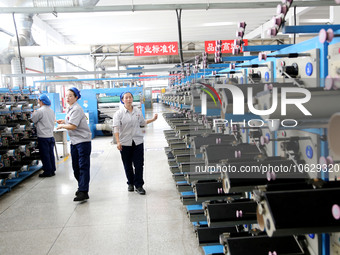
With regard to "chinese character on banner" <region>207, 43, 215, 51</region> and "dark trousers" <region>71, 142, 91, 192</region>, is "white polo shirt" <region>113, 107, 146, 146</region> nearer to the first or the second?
"dark trousers" <region>71, 142, 91, 192</region>

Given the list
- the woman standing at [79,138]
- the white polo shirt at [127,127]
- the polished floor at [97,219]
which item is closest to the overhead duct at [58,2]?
the woman standing at [79,138]

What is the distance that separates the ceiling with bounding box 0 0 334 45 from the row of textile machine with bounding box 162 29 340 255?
9263 millimetres

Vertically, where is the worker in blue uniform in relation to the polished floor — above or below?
above

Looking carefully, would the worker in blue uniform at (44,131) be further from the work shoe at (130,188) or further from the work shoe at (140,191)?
the work shoe at (140,191)

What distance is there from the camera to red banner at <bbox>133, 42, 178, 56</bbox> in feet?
38.2

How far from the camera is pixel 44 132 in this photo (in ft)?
20.7

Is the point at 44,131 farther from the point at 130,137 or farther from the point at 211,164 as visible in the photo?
the point at 211,164

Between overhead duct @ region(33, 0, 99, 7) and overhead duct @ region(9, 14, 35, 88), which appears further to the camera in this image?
overhead duct @ region(9, 14, 35, 88)

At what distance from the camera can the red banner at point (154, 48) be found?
11.6 m

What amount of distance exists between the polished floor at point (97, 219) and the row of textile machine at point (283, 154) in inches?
46.9

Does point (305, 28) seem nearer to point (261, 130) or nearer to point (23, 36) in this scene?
point (261, 130)

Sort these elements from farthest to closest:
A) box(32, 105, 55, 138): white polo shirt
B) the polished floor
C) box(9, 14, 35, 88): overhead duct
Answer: box(9, 14, 35, 88): overhead duct → box(32, 105, 55, 138): white polo shirt → the polished floor

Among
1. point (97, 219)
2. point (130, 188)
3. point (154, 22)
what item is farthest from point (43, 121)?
point (154, 22)

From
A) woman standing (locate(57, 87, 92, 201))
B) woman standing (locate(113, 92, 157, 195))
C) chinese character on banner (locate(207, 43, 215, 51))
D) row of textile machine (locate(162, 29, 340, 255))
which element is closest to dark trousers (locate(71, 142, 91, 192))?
woman standing (locate(57, 87, 92, 201))
